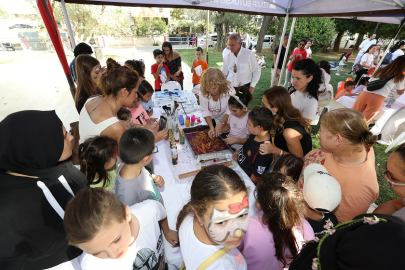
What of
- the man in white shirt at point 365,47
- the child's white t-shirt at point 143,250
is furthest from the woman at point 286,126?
the man in white shirt at point 365,47

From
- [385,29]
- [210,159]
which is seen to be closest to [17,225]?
[210,159]

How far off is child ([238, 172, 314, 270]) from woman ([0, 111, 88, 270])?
4.09 ft

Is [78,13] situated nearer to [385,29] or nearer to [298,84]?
[298,84]

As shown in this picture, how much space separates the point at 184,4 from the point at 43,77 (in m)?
8.63

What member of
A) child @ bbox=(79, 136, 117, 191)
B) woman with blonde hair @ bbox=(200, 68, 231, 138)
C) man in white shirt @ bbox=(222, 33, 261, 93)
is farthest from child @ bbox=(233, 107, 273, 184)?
man in white shirt @ bbox=(222, 33, 261, 93)

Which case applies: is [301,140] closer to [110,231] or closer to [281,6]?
[110,231]

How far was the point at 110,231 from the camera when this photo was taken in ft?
3.37

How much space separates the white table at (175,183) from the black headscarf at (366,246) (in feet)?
2.37

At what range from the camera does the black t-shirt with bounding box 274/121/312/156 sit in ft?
6.80

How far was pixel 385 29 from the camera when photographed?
1739cm

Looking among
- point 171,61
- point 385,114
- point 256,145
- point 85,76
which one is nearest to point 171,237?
point 256,145

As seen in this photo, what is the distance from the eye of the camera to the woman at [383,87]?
331 centimetres

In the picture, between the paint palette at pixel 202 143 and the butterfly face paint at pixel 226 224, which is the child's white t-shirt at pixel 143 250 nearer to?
the butterfly face paint at pixel 226 224

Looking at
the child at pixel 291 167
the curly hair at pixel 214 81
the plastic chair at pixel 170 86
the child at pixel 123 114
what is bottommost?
the plastic chair at pixel 170 86
